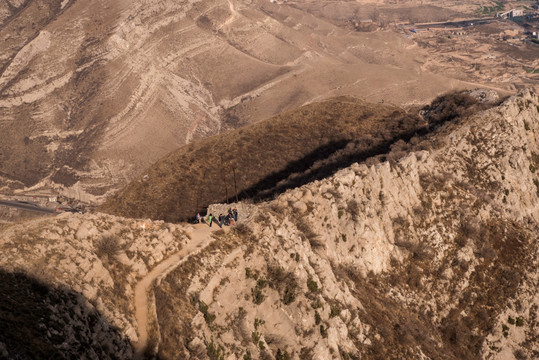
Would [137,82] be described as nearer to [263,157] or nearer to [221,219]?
[263,157]

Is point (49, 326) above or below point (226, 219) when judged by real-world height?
above

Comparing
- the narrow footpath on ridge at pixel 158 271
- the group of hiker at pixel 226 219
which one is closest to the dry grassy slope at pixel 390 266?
the narrow footpath on ridge at pixel 158 271

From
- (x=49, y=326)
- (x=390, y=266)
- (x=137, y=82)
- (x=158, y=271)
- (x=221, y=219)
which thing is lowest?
(x=137, y=82)

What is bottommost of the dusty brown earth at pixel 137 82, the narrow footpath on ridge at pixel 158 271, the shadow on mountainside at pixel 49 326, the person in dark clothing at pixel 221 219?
the dusty brown earth at pixel 137 82

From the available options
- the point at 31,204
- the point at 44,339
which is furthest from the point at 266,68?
the point at 44,339

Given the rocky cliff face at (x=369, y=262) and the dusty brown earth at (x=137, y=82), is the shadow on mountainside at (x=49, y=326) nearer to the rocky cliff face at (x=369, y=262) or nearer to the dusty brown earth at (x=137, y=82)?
the rocky cliff face at (x=369, y=262)

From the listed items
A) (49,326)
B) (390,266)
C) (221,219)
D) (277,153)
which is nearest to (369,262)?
(390,266)
